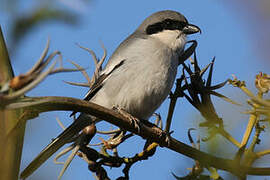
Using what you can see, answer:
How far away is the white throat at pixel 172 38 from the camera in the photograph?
3521mm

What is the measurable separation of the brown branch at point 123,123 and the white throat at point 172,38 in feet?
6.61

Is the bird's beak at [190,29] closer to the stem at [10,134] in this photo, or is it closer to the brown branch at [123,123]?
the brown branch at [123,123]

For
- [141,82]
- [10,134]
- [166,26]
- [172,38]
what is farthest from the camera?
[166,26]

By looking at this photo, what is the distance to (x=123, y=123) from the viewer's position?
1.43 meters

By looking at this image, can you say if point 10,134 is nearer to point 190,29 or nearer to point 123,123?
point 123,123

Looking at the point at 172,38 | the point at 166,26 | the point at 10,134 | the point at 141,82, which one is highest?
the point at 166,26

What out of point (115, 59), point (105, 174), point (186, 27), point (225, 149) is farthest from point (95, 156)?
point (186, 27)

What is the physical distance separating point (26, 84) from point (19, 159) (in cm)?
32

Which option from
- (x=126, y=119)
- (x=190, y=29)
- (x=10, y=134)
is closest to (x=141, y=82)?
(x=190, y=29)

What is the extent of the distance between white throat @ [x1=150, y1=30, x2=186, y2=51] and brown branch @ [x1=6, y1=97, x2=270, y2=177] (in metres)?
2.01

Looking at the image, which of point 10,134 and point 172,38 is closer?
point 10,134

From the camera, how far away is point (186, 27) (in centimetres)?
374

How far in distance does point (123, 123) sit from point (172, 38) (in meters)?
2.29

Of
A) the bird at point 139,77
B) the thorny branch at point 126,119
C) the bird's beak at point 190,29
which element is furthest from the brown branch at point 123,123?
the bird's beak at point 190,29
